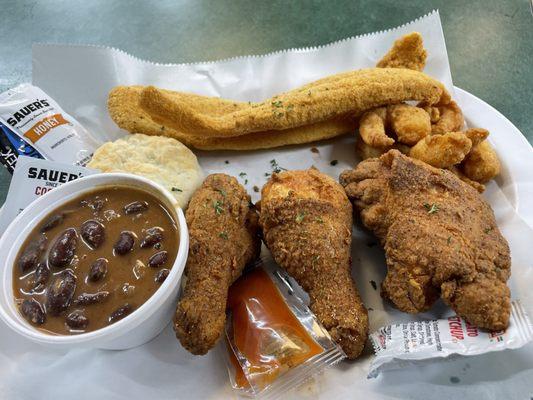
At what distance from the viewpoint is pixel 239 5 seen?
294 cm

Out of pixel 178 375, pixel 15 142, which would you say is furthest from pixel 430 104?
pixel 15 142

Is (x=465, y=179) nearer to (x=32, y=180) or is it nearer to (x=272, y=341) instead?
(x=272, y=341)

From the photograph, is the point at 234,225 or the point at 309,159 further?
the point at 309,159

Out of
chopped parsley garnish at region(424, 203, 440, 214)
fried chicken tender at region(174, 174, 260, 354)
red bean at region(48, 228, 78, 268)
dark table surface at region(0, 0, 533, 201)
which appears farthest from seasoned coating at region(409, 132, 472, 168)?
red bean at region(48, 228, 78, 268)

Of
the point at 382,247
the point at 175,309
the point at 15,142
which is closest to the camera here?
the point at 175,309

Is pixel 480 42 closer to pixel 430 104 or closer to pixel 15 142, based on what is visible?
pixel 430 104

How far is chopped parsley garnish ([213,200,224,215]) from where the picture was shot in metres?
1.56

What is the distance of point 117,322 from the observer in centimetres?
121

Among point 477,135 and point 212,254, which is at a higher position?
point 477,135

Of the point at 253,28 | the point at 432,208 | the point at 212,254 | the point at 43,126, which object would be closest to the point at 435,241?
the point at 432,208

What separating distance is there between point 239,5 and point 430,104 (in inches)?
61.2

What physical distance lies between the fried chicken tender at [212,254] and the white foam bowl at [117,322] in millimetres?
77

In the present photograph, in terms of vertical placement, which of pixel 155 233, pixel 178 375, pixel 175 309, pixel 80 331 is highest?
pixel 155 233

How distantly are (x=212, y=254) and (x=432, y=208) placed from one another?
0.71 meters
